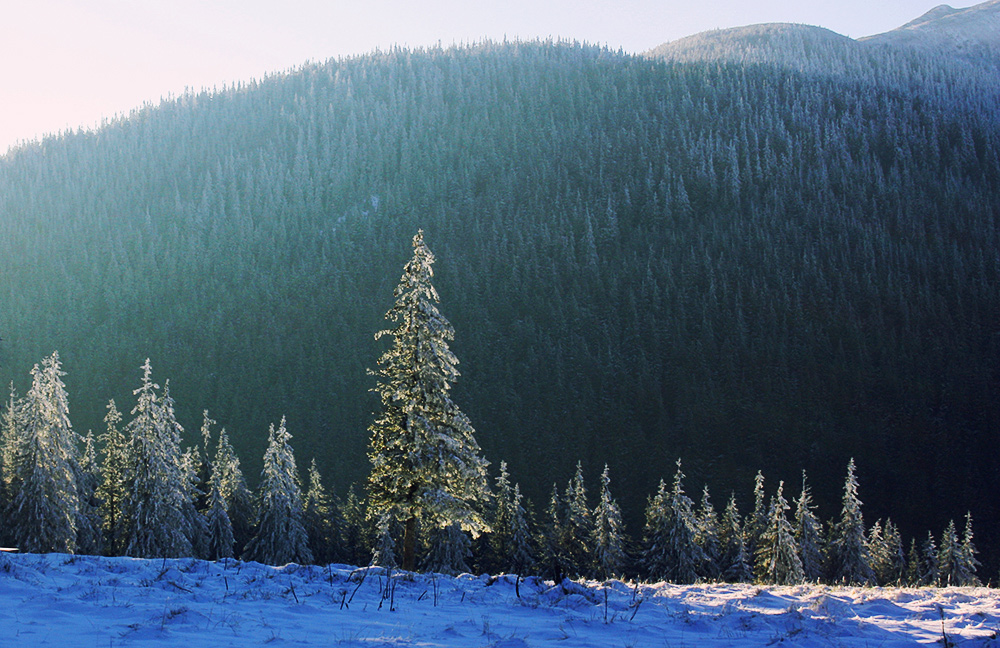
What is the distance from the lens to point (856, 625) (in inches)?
307

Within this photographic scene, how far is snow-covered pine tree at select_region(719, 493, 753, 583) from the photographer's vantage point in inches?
1553

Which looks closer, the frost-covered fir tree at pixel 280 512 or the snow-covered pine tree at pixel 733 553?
the frost-covered fir tree at pixel 280 512

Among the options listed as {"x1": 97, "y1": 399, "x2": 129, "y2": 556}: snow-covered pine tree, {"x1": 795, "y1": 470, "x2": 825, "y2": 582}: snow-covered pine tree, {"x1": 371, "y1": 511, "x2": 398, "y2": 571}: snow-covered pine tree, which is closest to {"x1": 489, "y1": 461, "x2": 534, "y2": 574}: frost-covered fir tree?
{"x1": 371, "y1": 511, "x2": 398, "y2": 571}: snow-covered pine tree

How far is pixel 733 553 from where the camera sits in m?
46.2

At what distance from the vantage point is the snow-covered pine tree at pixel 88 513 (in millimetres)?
34750

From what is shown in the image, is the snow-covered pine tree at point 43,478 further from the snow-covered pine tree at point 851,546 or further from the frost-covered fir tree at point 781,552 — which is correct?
the snow-covered pine tree at point 851,546

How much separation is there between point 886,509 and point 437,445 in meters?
115

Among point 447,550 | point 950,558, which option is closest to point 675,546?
point 447,550

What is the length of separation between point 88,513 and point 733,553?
4244 cm

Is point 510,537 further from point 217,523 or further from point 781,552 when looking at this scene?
point 217,523

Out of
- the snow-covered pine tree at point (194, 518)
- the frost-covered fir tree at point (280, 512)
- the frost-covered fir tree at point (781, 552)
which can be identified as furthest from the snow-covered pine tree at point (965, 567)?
the snow-covered pine tree at point (194, 518)

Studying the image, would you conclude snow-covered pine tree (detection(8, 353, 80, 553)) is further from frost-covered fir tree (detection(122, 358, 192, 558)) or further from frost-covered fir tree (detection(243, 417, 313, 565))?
frost-covered fir tree (detection(243, 417, 313, 565))

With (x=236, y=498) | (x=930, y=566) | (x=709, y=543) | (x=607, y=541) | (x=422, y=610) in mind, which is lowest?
(x=930, y=566)

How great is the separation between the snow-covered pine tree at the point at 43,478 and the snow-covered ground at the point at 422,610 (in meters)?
24.3
